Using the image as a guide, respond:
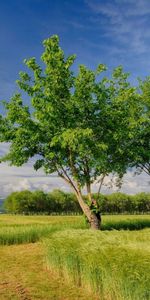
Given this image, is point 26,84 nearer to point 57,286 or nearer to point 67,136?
point 67,136

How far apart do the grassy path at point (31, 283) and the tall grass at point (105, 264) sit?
0.53 metres

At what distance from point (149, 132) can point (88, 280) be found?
3080cm

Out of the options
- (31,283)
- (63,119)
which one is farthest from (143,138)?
(31,283)

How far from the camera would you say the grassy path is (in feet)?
41.2

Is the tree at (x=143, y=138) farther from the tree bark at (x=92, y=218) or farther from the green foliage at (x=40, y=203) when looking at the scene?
the green foliage at (x=40, y=203)

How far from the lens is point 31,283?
1447 centimetres

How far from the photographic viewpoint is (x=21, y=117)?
3164 centimetres

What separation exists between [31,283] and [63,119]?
737 inches

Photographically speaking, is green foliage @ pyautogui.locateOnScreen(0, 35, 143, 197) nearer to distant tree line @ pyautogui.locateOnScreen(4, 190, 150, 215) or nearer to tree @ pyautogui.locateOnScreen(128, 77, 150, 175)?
tree @ pyautogui.locateOnScreen(128, 77, 150, 175)

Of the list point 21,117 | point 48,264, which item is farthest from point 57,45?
point 48,264

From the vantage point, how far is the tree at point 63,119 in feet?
101

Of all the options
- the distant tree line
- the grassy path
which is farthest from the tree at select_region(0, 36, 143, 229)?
the distant tree line

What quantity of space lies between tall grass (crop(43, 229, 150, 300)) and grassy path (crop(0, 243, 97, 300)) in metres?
0.53

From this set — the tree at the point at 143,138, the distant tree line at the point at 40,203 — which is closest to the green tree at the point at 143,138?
the tree at the point at 143,138
